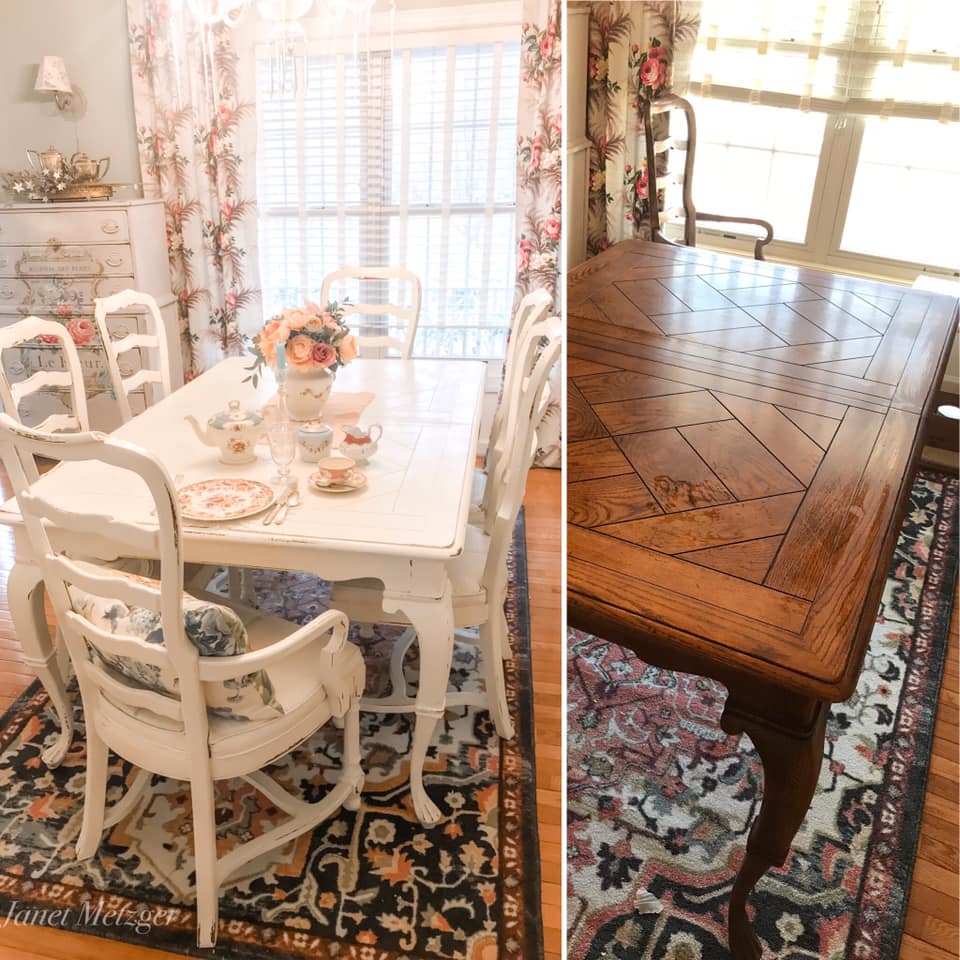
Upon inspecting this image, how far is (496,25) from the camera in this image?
10.8ft

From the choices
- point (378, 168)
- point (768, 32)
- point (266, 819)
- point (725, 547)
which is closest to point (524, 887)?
point (266, 819)

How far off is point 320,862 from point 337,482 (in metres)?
0.82

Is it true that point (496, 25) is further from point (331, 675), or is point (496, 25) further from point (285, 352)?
point (331, 675)

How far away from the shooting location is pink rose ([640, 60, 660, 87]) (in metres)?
2.01

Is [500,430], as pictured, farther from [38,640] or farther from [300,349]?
[38,640]

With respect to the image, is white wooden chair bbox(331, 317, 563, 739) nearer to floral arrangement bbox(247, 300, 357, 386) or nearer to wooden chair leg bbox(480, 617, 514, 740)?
wooden chair leg bbox(480, 617, 514, 740)

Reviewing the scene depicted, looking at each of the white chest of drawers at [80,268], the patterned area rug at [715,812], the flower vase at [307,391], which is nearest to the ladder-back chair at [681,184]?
the flower vase at [307,391]

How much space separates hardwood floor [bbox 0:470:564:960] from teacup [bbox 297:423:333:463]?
87 cm

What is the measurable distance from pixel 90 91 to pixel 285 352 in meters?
2.45

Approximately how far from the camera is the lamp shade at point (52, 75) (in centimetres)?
337

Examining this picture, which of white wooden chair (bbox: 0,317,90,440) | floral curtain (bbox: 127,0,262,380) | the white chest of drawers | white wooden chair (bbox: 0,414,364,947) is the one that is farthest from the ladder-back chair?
the white chest of drawers

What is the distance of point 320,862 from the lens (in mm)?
1670

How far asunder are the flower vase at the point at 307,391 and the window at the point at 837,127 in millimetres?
1088

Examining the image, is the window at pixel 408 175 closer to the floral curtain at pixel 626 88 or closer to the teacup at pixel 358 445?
the floral curtain at pixel 626 88
